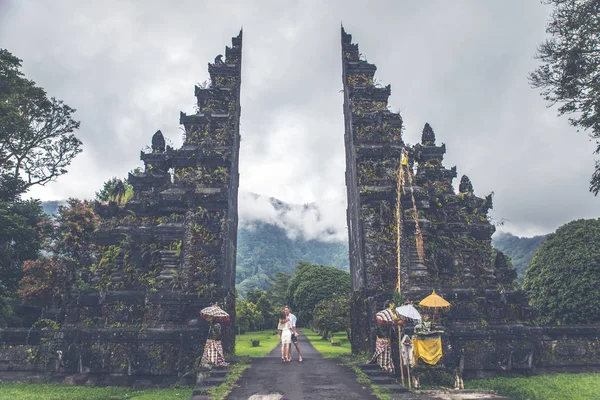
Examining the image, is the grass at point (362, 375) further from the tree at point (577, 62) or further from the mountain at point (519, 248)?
the mountain at point (519, 248)

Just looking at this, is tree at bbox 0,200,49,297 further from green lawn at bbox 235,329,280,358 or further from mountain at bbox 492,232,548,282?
mountain at bbox 492,232,548,282

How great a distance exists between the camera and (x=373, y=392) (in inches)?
371

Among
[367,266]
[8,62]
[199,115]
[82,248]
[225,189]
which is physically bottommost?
[367,266]

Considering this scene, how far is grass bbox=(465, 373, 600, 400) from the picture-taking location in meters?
9.93

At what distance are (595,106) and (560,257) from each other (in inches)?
403

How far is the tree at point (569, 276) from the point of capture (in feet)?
56.8

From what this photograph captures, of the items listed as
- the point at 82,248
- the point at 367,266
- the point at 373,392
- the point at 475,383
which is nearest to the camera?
the point at 373,392

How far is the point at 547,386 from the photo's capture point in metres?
10.8

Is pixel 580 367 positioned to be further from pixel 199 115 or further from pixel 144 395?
pixel 199 115

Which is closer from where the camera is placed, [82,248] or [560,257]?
[560,257]

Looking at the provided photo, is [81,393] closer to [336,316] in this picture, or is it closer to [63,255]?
[63,255]

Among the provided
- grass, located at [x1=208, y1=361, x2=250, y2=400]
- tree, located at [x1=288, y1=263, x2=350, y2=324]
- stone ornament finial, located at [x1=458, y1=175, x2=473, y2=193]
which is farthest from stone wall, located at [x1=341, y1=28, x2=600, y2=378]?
tree, located at [x1=288, y1=263, x2=350, y2=324]

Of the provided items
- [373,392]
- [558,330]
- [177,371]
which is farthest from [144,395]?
[558,330]

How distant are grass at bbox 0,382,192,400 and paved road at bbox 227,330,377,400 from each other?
1920 millimetres
